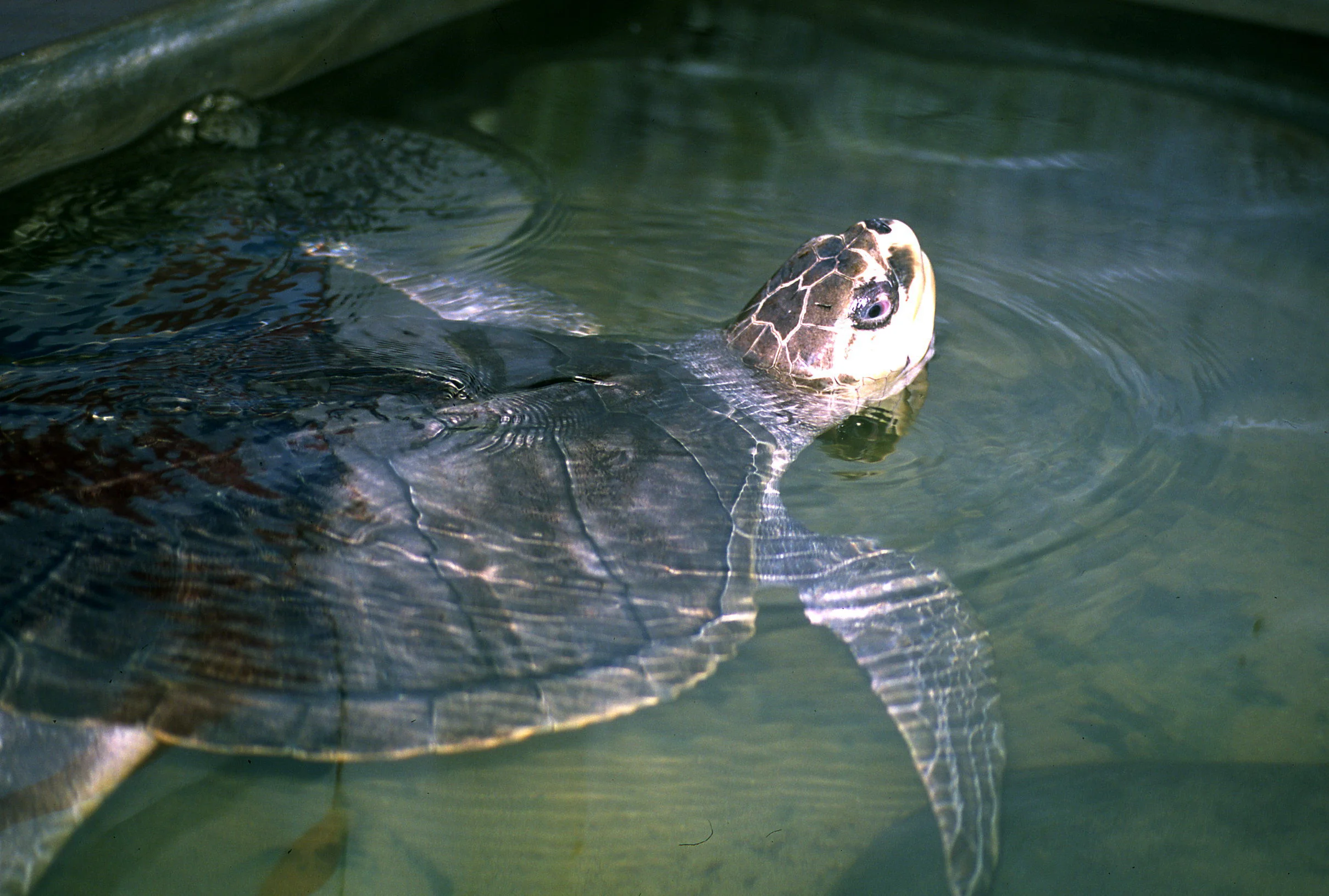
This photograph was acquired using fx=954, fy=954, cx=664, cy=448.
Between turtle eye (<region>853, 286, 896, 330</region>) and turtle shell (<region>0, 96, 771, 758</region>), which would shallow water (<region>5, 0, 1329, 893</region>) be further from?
turtle eye (<region>853, 286, 896, 330</region>)

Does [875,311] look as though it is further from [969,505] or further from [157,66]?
[157,66]

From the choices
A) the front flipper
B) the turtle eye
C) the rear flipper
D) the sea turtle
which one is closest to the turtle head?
the turtle eye

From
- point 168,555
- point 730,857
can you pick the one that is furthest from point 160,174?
point 730,857

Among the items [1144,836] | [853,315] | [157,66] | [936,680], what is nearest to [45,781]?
[936,680]

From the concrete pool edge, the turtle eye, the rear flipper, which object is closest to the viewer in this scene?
the rear flipper

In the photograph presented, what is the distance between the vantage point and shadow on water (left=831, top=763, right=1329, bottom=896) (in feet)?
5.06

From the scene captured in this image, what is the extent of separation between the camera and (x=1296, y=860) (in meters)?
1.55

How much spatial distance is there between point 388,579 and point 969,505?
1.34 m

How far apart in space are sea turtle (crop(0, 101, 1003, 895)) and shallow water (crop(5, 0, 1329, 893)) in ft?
0.25

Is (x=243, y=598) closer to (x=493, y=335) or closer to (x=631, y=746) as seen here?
(x=631, y=746)

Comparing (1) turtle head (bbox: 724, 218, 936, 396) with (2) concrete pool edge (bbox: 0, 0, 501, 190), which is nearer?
(1) turtle head (bbox: 724, 218, 936, 396)

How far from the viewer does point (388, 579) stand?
171cm

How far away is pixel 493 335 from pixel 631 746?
1.30 m

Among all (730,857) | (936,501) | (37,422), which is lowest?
(730,857)
